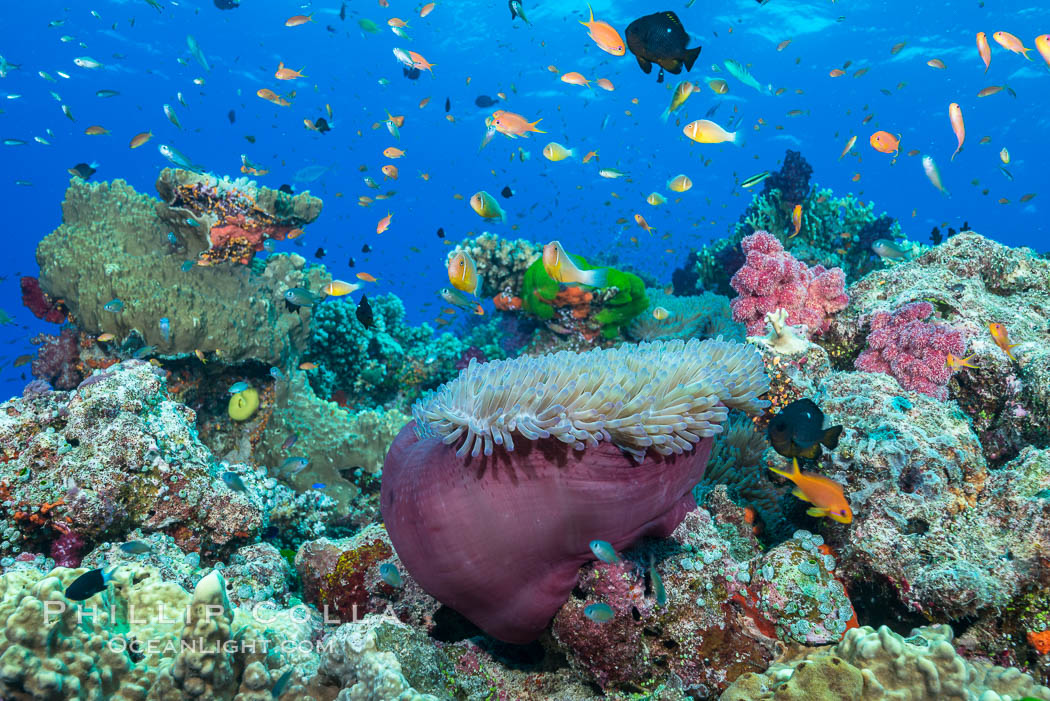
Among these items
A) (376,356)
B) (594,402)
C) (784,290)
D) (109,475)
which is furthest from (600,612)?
(376,356)

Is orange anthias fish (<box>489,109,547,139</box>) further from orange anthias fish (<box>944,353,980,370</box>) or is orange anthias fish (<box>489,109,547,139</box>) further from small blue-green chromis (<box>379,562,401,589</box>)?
small blue-green chromis (<box>379,562,401,589</box>)

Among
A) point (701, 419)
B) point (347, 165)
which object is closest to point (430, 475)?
point (701, 419)

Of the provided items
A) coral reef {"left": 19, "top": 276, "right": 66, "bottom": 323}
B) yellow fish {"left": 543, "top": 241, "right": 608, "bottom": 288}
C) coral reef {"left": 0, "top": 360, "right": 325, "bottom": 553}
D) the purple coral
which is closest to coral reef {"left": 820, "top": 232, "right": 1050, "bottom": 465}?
yellow fish {"left": 543, "top": 241, "right": 608, "bottom": 288}

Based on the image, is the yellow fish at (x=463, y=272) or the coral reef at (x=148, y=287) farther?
the coral reef at (x=148, y=287)

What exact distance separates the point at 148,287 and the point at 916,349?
26.0 ft

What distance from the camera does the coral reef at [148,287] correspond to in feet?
19.1

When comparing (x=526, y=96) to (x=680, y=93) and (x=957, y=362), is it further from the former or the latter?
(x=957, y=362)

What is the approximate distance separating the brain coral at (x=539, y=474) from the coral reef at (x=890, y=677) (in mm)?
774

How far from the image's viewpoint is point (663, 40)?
3.28m

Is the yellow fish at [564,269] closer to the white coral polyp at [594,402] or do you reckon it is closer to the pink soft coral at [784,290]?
the pink soft coral at [784,290]

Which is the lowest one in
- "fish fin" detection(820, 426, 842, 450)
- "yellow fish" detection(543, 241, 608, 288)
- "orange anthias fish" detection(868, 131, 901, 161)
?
"yellow fish" detection(543, 241, 608, 288)

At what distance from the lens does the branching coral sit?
24.5ft

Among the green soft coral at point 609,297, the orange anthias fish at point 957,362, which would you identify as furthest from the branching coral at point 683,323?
the orange anthias fish at point 957,362

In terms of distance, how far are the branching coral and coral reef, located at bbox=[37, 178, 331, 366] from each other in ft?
16.4
